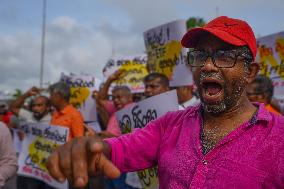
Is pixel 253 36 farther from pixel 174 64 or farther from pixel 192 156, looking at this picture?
pixel 174 64

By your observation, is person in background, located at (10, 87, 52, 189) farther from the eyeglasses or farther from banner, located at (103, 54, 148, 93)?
the eyeglasses

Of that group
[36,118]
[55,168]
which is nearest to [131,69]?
[36,118]

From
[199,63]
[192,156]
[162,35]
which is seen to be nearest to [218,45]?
[199,63]

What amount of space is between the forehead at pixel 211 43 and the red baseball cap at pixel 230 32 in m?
0.03

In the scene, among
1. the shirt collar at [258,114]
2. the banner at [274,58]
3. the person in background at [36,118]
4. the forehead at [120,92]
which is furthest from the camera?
the person in background at [36,118]

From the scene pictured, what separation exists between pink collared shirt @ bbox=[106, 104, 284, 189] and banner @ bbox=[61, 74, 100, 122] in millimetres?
5084

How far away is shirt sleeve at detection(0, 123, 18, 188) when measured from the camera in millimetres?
3635

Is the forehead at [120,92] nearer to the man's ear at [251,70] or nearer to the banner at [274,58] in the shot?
the banner at [274,58]

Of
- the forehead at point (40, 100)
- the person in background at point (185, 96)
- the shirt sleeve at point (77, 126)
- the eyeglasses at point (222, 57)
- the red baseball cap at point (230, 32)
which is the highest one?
the red baseball cap at point (230, 32)

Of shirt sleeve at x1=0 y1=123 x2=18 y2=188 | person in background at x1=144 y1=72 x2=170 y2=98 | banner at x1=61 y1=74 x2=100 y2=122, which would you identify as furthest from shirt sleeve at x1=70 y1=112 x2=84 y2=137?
banner at x1=61 y1=74 x2=100 y2=122

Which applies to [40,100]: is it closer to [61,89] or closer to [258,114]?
[61,89]

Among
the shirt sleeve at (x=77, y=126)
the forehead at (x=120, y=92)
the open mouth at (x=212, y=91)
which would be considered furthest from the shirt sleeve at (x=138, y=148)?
the forehead at (x=120, y=92)

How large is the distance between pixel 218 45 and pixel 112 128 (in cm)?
294

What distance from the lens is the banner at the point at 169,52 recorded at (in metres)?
4.91
